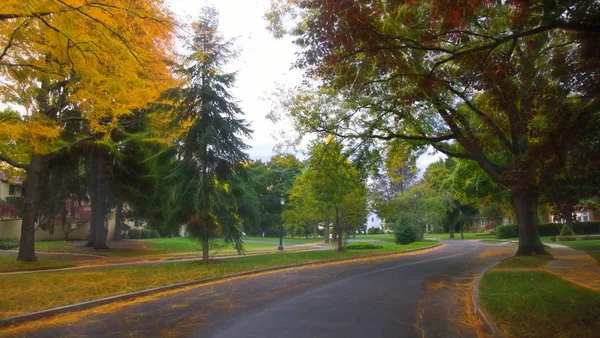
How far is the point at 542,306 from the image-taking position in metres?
7.86

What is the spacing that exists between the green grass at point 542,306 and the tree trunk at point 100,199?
22125 millimetres

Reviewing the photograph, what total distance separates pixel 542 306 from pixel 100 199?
82.4 ft

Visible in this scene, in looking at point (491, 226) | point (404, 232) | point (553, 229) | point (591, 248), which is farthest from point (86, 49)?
point (491, 226)

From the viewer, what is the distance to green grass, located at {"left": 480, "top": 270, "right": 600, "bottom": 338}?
251 inches

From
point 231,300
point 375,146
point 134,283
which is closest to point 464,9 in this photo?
point 231,300

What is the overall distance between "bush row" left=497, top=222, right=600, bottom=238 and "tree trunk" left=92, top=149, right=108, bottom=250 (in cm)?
3750

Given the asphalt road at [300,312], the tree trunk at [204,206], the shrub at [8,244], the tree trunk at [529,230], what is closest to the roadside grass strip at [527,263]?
the tree trunk at [529,230]

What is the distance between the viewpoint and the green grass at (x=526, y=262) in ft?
48.8

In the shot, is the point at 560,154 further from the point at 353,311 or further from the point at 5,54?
the point at 5,54

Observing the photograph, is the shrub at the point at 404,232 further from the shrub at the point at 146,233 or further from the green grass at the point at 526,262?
the shrub at the point at 146,233

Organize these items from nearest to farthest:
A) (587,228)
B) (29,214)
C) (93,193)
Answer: (29,214) < (93,193) < (587,228)

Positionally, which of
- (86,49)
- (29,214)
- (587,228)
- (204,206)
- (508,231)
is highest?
(86,49)

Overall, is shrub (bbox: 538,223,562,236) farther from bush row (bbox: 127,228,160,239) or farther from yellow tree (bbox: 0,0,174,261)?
yellow tree (bbox: 0,0,174,261)

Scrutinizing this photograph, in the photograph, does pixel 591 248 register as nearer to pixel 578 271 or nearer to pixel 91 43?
pixel 578 271
